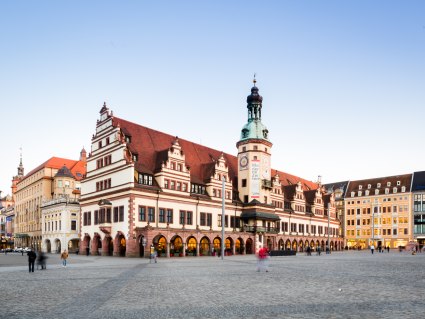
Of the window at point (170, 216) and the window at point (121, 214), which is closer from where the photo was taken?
the window at point (121, 214)

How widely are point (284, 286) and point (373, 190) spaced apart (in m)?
117

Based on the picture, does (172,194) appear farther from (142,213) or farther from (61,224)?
(61,224)

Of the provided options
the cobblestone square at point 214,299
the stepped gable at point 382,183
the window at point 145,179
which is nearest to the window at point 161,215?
the window at point 145,179

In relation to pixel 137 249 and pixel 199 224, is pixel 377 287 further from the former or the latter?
pixel 199 224

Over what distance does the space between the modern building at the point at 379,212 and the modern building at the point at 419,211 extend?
1213 millimetres

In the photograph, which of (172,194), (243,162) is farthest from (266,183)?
(172,194)

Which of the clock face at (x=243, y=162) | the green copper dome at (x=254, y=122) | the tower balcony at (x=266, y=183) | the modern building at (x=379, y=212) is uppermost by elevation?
the green copper dome at (x=254, y=122)

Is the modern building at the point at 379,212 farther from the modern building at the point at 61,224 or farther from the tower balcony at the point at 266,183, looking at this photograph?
the modern building at the point at 61,224

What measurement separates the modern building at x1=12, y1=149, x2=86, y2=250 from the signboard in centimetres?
4229

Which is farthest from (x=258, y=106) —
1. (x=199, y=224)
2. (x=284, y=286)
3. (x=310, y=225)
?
(x=284, y=286)

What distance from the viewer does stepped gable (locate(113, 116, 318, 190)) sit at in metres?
62.7

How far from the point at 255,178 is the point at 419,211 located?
6432 cm

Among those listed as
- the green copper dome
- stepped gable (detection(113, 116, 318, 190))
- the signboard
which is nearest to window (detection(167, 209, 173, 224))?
stepped gable (detection(113, 116, 318, 190))

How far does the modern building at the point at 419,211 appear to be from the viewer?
118 metres
